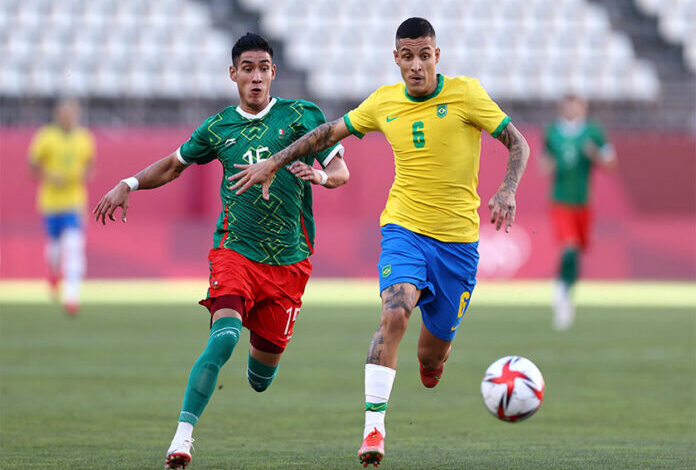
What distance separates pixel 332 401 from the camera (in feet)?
28.0

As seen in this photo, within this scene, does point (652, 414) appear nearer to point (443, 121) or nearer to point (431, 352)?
point (431, 352)

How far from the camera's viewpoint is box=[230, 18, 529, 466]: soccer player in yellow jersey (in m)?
6.12

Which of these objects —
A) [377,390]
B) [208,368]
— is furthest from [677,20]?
[208,368]

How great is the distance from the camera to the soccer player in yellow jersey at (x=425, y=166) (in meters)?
6.12

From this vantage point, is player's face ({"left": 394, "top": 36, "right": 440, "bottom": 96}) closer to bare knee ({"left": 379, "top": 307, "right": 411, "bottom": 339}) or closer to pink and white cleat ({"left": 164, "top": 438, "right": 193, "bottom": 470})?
bare knee ({"left": 379, "top": 307, "right": 411, "bottom": 339})

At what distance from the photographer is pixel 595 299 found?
66.4 ft

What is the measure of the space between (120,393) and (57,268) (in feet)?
29.2

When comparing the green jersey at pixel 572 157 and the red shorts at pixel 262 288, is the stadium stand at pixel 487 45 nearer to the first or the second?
the green jersey at pixel 572 157

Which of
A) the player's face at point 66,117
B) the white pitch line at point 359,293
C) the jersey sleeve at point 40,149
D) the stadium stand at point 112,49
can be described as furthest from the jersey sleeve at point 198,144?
the stadium stand at point 112,49

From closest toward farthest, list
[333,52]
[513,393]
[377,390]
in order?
[377,390] < [513,393] < [333,52]

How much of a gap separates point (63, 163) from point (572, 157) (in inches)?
278

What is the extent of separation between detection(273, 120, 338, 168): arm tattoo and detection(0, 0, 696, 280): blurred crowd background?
630 inches

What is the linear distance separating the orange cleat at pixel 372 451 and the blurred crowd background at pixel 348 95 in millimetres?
16954

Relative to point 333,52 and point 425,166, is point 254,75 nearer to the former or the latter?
point 425,166
